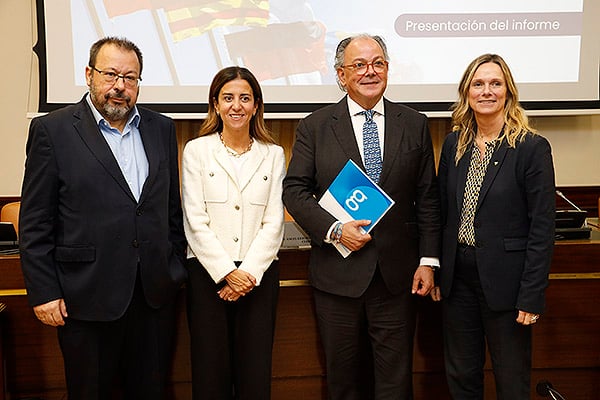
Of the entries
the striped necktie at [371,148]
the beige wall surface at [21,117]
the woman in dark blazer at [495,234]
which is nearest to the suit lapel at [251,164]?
the striped necktie at [371,148]

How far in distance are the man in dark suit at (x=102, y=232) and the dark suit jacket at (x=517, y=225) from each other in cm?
108

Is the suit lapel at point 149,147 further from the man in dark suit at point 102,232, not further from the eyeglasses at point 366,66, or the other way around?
the eyeglasses at point 366,66

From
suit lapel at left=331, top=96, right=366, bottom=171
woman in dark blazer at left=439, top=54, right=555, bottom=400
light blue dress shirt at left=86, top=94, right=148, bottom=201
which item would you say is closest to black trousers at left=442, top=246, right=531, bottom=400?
woman in dark blazer at left=439, top=54, right=555, bottom=400

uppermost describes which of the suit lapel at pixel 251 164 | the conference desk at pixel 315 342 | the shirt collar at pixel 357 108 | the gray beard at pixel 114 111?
the shirt collar at pixel 357 108

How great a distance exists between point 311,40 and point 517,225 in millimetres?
2043

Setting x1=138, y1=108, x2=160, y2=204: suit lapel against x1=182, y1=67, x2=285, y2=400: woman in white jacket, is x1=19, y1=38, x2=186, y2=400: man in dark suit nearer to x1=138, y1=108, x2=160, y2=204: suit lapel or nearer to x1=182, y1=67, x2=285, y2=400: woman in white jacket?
x1=138, y1=108, x2=160, y2=204: suit lapel

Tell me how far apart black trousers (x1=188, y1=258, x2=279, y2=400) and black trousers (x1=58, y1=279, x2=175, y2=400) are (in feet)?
0.37

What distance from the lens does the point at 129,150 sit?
2105 millimetres

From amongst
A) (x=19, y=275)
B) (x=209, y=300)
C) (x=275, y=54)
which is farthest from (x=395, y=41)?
(x=19, y=275)

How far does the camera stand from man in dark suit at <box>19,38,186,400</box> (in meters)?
1.97

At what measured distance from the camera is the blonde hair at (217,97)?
2260 mm

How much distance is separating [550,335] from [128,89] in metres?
1.97

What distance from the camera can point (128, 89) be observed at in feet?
6.75

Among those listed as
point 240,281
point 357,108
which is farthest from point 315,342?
point 357,108
